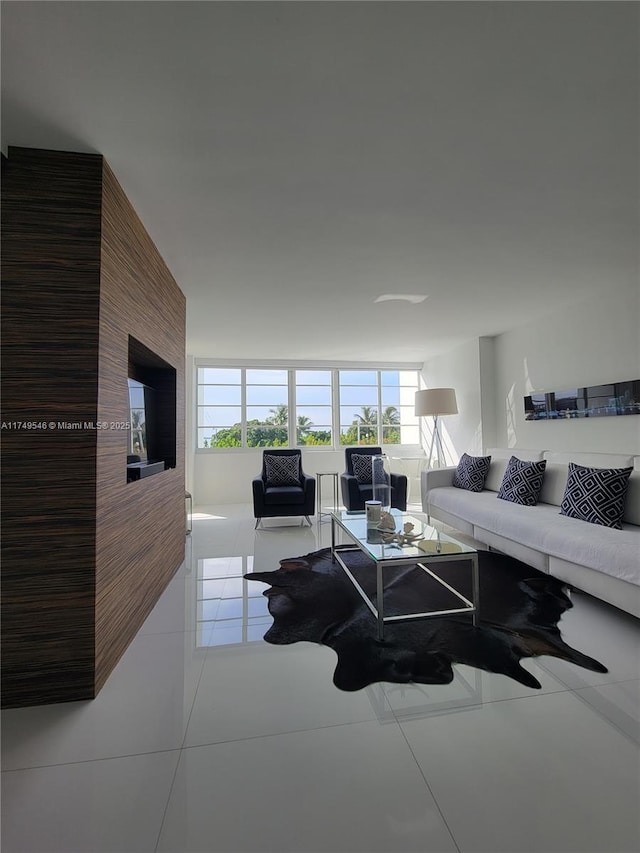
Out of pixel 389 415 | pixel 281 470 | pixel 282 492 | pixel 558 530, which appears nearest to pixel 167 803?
pixel 558 530

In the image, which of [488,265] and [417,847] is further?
[488,265]

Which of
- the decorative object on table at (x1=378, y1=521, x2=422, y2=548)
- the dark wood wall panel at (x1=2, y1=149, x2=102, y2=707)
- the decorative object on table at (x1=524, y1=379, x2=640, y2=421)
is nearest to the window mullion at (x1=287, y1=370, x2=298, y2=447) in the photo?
the decorative object on table at (x1=524, y1=379, x2=640, y2=421)

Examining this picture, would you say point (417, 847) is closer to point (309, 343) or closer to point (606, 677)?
point (606, 677)

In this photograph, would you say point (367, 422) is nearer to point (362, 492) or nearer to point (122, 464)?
point (362, 492)

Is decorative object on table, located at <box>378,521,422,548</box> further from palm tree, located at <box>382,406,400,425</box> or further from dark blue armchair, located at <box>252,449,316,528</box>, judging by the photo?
palm tree, located at <box>382,406,400,425</box>

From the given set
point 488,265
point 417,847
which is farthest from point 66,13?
point 488,265

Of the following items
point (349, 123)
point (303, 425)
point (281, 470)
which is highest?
point (349, 123)

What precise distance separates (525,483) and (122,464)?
Answer: 11.6 ft

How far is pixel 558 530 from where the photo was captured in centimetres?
287

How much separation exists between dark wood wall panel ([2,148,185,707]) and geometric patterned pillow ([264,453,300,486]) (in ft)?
11.9

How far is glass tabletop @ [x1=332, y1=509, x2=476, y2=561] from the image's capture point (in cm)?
247

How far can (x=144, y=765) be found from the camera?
1.42 meters

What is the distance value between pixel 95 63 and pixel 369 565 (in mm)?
3544

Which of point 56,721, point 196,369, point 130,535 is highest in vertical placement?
point 196,369
